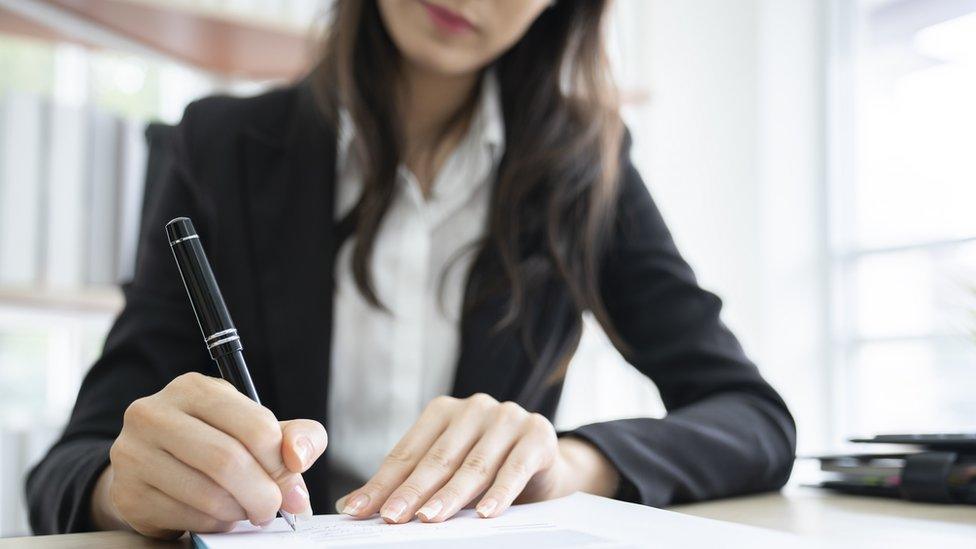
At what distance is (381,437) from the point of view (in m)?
1.00

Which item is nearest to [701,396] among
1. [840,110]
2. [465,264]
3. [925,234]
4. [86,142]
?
[465,264]

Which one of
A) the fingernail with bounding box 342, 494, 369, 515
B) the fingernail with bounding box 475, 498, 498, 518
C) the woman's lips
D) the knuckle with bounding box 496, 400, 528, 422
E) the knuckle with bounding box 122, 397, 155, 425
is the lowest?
the fingernail with bounding box 475, 498, 498, 518

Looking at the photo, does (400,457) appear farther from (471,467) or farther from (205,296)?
(205,296)

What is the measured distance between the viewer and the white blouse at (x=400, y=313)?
1006 millimetres

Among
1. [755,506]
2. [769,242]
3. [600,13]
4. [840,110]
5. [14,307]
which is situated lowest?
[755,506]

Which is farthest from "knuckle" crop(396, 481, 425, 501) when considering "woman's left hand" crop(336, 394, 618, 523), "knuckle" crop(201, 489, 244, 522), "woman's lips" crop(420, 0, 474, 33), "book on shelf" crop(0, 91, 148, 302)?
"book on shelf" crop(0, 91, 148, 302)

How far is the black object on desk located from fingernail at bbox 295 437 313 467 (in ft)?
1.67

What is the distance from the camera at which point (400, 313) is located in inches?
40.7

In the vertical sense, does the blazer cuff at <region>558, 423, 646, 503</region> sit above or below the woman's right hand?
below

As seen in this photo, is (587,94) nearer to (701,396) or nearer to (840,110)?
(701,396)

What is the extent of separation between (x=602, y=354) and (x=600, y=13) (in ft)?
4.46

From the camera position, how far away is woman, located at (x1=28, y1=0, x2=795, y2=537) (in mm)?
819

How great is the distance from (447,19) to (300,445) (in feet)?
2.10

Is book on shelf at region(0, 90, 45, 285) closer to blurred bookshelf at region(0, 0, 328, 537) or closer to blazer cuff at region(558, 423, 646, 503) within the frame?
blurred bookshelf at region(0, 0, 328, 537)
